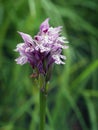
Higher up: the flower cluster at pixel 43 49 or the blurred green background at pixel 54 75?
the blurred green background at pixel 54 75

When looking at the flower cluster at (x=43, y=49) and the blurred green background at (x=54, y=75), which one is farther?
the blurred green background at (x=54, y=75)

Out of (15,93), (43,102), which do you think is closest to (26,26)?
(15,93)

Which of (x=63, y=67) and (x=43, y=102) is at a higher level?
(x=63, y=67)

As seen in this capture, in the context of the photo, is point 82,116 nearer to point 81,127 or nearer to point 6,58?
point 81,127

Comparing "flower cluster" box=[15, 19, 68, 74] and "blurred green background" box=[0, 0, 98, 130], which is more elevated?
"blurred green background" box=[0, 0, 98, 130]

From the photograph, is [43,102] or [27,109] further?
[27,109]
